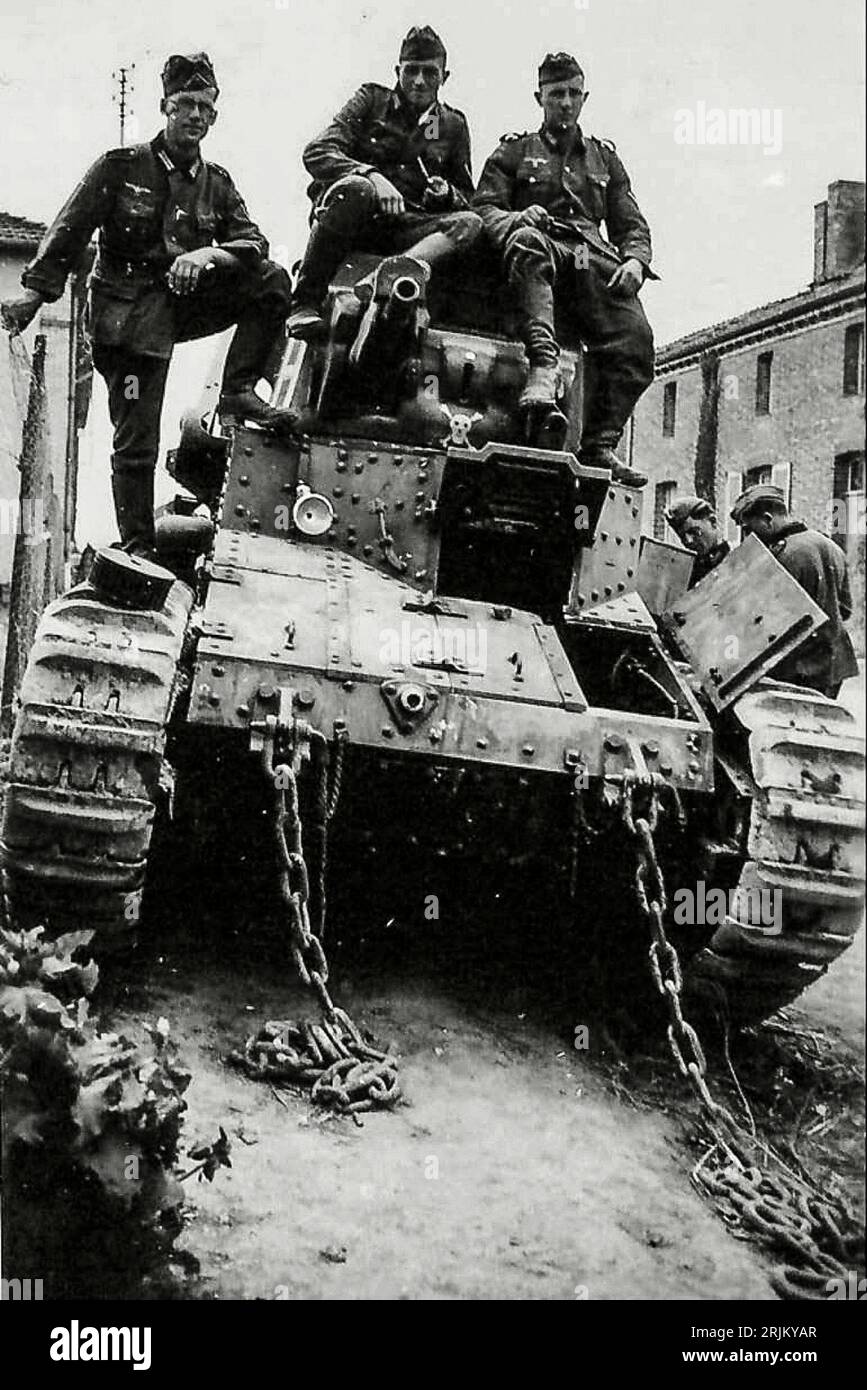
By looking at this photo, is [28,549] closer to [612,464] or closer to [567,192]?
[612,464]

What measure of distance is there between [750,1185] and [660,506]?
5002 millimetres

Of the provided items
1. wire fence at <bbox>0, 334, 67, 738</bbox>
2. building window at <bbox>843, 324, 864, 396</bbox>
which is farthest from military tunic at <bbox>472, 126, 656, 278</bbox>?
wire fence at <bbox>0, 334, 67, 738</bbox>

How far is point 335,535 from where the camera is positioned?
262 inches

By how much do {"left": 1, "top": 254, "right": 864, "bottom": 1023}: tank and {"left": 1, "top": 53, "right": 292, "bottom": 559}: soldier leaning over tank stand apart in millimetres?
230

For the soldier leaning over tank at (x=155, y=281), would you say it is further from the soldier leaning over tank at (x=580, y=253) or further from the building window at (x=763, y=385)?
the building window at (x=763, y=385)

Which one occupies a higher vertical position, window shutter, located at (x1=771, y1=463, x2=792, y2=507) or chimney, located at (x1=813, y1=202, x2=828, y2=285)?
chimney, located at (x1=813, y1=202, x2=828, y2=285)

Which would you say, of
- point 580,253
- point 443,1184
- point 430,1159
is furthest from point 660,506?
point 443,1184

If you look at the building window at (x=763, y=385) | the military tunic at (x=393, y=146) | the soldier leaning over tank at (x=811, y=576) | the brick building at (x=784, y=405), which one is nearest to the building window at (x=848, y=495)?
the brick building at (x=784, y=405)

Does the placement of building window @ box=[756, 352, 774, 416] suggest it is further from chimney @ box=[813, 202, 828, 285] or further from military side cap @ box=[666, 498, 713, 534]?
chimney @ box=[813, 202, 828, 285]

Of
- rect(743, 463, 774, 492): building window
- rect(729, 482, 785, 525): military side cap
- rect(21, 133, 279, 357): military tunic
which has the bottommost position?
rect(729, 482, 785, 525): military side cap

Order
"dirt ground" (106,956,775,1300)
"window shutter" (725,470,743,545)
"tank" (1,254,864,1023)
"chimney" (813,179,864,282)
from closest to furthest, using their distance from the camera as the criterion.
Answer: "dirt ground" (106,956,775,1300) → "chimney" (813,179,864,282) → "tank" (1,254,864,1023) → "window shutter" (725,470,743,545)

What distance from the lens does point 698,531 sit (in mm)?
8578

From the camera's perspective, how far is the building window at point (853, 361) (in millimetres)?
5371

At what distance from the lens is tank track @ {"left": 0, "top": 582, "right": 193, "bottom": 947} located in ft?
17.4
